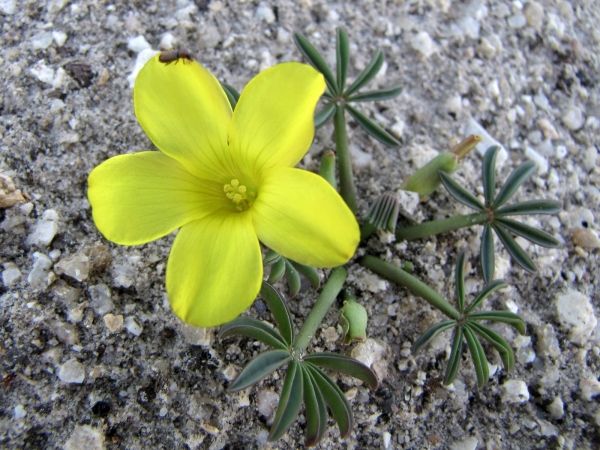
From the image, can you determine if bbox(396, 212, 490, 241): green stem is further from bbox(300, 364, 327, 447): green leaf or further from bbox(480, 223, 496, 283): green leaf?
bbox(300, 364, 327, 447): green leaf

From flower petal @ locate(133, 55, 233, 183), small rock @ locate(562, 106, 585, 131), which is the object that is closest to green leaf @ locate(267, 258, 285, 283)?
flower petal @ locate(133, 55, 233, 183)

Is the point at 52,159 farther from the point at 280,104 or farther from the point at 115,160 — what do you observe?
the point at 280,104

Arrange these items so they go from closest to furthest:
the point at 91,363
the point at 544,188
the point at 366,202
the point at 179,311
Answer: the point at 179,311 → the point at 91,363 → the point at 366,202 → the point at 544,188

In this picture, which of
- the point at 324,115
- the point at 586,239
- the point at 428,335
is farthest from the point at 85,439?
the point at 586,239

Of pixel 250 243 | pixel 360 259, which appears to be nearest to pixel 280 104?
pixel 250 243

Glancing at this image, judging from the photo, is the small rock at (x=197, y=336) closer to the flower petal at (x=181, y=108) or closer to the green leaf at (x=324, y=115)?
the flower petal at (x=181, y=108)

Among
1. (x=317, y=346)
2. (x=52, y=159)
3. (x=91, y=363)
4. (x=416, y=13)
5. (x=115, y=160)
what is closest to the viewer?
(x=115, y=160)

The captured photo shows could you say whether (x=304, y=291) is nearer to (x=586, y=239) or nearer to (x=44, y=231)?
(x=44, y=231)
